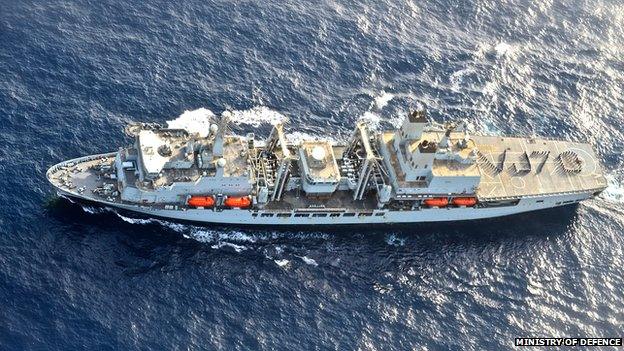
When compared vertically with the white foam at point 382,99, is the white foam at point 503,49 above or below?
above

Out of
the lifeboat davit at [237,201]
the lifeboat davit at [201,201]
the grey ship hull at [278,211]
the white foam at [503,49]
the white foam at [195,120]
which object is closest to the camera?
the lifeboat davit at [201,201]

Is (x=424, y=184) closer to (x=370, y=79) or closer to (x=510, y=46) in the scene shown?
(x=370, y=79)

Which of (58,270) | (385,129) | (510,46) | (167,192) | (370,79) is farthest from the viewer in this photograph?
(510,46)

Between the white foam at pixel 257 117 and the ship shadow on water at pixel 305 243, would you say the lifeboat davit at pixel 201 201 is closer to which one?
the ship shadow on water at pixel 305 243

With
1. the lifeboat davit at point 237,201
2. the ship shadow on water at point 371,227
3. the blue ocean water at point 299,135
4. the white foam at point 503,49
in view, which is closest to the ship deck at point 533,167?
the ship shadow on water at point 371,227

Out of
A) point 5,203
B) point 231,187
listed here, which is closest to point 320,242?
point 231,187

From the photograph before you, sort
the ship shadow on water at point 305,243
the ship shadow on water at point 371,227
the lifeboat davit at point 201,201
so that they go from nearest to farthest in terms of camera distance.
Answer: the ship shadow on water at point 305,243 → the lifeboat davit at point 201,201 → the ship shadow on water at point 371,227

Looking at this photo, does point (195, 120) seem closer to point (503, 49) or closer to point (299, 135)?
point (299, 135)
